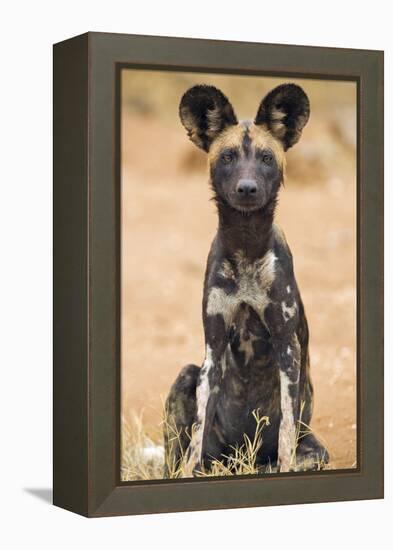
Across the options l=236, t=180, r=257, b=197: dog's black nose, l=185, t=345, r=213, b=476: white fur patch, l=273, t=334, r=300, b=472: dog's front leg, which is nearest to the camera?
l=236, t=180, r=257, b=197: dog's black nose

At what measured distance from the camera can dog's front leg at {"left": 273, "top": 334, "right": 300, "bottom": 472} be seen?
959 cm

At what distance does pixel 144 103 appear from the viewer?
936 centimetres

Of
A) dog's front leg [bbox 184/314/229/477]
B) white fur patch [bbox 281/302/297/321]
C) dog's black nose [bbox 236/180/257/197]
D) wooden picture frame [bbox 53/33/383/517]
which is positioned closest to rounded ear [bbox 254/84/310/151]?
wooden picture frame [bbox 53/33/383/517]

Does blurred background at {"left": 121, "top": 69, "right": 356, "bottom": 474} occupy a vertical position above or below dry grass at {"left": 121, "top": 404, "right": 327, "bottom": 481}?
above

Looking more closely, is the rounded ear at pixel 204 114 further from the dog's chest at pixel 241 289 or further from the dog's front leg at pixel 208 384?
the dog's front leg at pixel 208 384

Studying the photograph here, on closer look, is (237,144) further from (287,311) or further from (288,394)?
(288,394)

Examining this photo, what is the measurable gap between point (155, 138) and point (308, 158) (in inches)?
39.4

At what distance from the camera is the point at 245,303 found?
9.52 meters

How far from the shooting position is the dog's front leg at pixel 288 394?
9594 mm

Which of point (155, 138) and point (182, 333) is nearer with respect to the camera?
point (155, 138)

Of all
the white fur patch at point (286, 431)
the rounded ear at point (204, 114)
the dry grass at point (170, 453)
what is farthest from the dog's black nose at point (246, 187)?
the dry grass at point (170, 453)

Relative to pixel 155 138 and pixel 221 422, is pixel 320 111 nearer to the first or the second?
pixel 155 138

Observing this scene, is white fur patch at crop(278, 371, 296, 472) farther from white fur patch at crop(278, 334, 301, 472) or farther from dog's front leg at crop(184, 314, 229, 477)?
dog's front leg at crop(184, 314, 229, 477)

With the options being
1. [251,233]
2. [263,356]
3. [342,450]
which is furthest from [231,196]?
[342,450]
